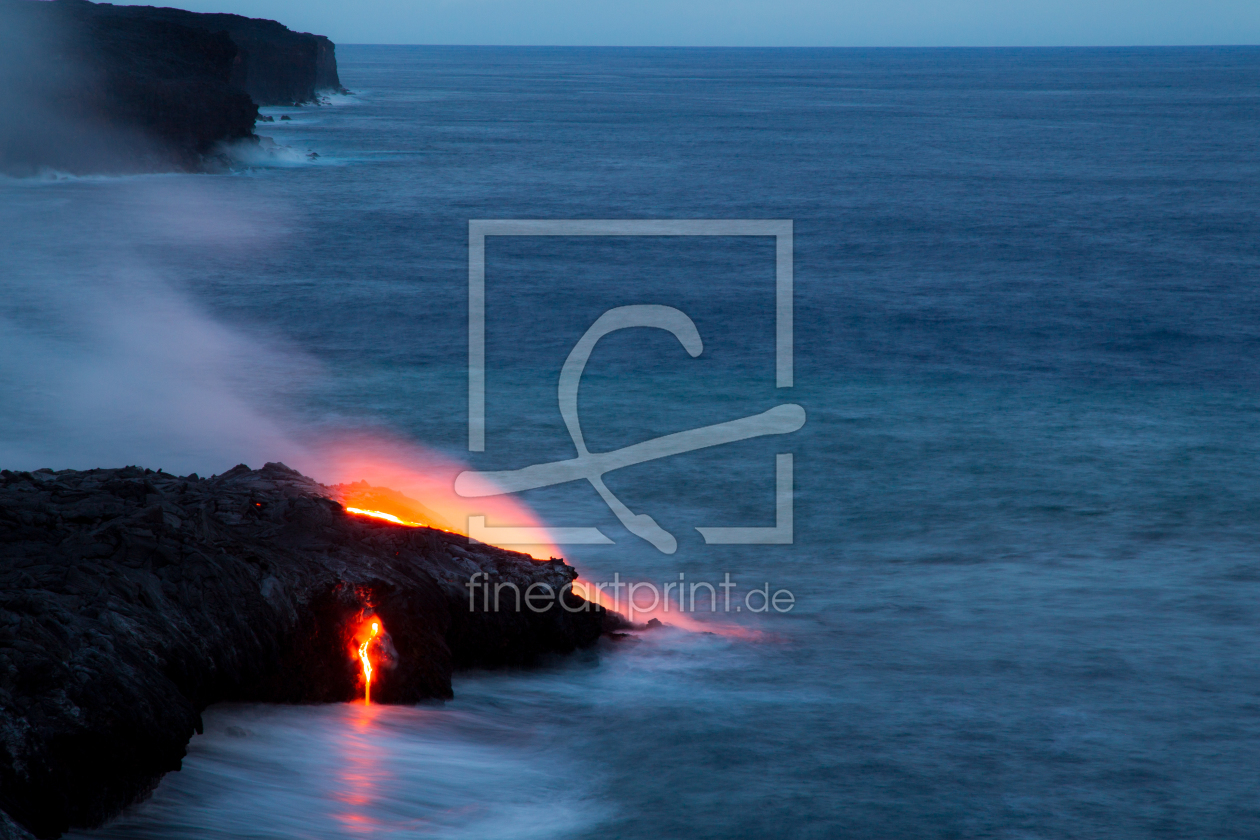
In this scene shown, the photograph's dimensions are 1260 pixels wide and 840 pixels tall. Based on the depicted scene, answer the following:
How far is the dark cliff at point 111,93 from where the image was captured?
181 feet

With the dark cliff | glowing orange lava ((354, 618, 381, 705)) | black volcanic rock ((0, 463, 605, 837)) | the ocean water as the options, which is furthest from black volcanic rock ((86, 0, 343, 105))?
glowing orange lava ((354, 618, 381, 705))

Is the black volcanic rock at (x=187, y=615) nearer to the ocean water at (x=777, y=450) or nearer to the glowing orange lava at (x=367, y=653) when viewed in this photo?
the glowing orange lava at (x=367, y=653)

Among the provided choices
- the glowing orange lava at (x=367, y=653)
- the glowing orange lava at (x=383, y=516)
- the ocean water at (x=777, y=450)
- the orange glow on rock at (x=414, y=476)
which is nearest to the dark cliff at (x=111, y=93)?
the ocean water at (x=777, y=450)

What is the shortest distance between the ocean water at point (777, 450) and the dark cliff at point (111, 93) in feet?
10.2

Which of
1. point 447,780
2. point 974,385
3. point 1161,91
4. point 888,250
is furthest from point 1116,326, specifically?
point 1161,91

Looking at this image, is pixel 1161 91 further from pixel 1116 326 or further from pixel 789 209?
pixel 1116 326

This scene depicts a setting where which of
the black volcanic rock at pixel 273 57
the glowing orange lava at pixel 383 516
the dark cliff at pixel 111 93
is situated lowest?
the glowing orange lava at pixel 383 516

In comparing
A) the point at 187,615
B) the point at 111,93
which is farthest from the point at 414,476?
the point at 111,93

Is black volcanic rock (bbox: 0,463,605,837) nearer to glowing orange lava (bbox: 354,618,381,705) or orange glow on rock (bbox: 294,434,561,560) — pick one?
glowing orange lava (bbox: 354,618,381,705)

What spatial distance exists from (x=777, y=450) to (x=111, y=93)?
47.9 m

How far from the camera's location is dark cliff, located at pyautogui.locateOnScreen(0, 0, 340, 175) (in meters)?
55.3

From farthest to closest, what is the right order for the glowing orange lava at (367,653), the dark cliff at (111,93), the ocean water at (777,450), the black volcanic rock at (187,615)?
the dark cliff at (111,93) → the glowing orange lava at (367,653) → the ocean water at (777,450) → the black volcanic rock at (187,615)

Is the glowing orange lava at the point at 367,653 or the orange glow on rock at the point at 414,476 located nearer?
the glowing orange lava at the point at 367,653

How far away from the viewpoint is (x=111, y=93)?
5694 centimetres
